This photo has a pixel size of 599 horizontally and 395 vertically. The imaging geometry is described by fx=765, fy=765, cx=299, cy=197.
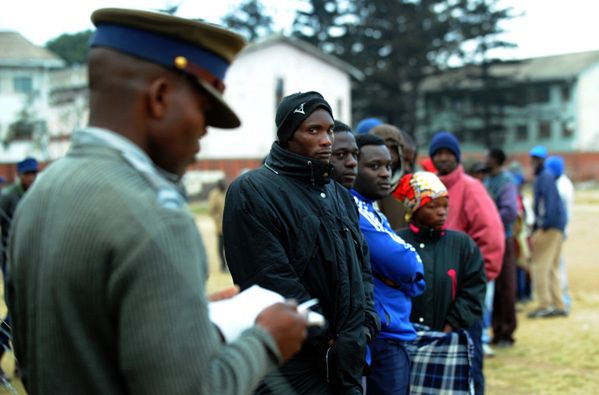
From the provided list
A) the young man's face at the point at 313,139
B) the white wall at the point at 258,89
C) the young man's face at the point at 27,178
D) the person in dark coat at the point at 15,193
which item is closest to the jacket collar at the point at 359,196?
the young man's face at the point at 313,139

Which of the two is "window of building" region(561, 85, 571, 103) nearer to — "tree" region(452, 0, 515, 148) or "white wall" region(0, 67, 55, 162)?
"tree" region(452, 0, 515, 148)

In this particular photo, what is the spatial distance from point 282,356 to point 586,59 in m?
61.9

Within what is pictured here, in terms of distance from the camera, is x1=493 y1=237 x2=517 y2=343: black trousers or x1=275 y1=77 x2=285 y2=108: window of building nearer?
x1=493 y1=237 x2=517 y2=343: black trousers

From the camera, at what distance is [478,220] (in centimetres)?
673

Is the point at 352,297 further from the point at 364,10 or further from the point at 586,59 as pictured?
the point at 586,59

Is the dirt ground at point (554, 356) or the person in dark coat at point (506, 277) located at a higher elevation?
the person in dark coat at point (506, 277)

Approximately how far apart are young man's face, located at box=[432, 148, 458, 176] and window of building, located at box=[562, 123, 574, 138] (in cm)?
5544

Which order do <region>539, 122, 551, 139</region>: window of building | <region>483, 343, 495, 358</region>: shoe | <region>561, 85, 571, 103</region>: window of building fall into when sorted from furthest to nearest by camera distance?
<region>539, 122, 551, 139</region>: window of building < <region>561, 85, 571, 103</region>: window of building < <region>483, 343, 495, 358</region>: shoe

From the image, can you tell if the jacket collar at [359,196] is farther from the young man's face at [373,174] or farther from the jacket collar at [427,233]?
the jacket collar at [427,233]

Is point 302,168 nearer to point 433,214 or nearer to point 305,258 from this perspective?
point 305,258

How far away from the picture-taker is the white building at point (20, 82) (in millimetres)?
40031

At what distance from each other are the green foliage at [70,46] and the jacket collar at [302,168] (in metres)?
63.5

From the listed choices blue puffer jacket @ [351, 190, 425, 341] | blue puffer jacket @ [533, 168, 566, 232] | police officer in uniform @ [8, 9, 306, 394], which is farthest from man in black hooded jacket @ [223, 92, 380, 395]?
blue puffer jacket @ [533, 168, 566, 232]

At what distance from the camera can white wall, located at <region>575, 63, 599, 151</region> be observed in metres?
58.0
